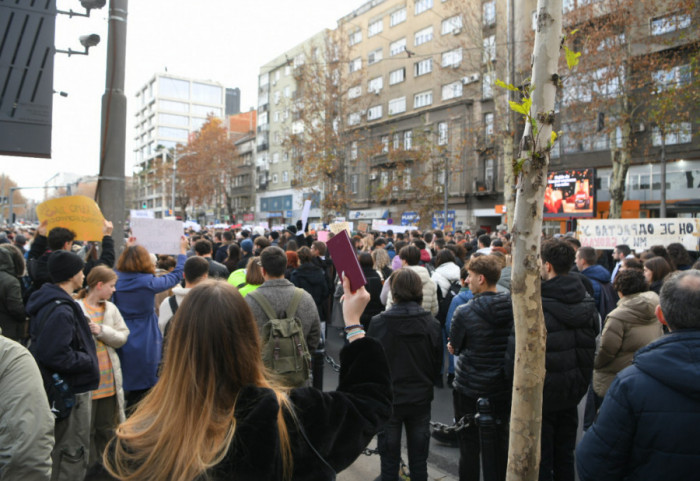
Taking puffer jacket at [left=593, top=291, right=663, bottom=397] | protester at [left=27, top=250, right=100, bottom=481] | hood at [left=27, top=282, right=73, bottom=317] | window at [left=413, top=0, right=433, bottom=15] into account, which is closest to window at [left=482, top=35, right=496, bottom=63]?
window at [left=413, top=0, right=433, bottom=15]

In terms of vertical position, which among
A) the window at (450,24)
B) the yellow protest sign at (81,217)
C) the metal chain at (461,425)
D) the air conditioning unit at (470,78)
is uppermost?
the window at (450,24)

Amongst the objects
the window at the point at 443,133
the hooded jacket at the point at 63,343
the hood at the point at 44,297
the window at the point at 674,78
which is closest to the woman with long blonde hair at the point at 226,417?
the hooded jacket at the point at 63,343

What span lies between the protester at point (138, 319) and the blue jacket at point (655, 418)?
373cm

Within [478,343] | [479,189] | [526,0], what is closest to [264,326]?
[478,343]

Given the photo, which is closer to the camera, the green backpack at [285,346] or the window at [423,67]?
the green backpack at [285,346]

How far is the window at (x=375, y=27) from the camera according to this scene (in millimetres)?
43469

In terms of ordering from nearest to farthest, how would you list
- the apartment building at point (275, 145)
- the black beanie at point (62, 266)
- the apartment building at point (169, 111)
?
the black beanie at point (62, 266), the apartment building at point (275, 145), the apartment building at point (169, 111)

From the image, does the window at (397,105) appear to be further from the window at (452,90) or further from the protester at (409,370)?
the protester at (409,370)

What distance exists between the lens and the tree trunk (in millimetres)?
2645

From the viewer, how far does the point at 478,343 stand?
3.90 m

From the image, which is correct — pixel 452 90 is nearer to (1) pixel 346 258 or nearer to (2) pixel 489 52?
(2) pixel 489 52

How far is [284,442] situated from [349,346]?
466mm

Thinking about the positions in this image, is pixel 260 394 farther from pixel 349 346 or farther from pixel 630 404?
pixel 630 404

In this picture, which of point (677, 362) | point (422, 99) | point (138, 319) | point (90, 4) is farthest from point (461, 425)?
point (422, 99)
